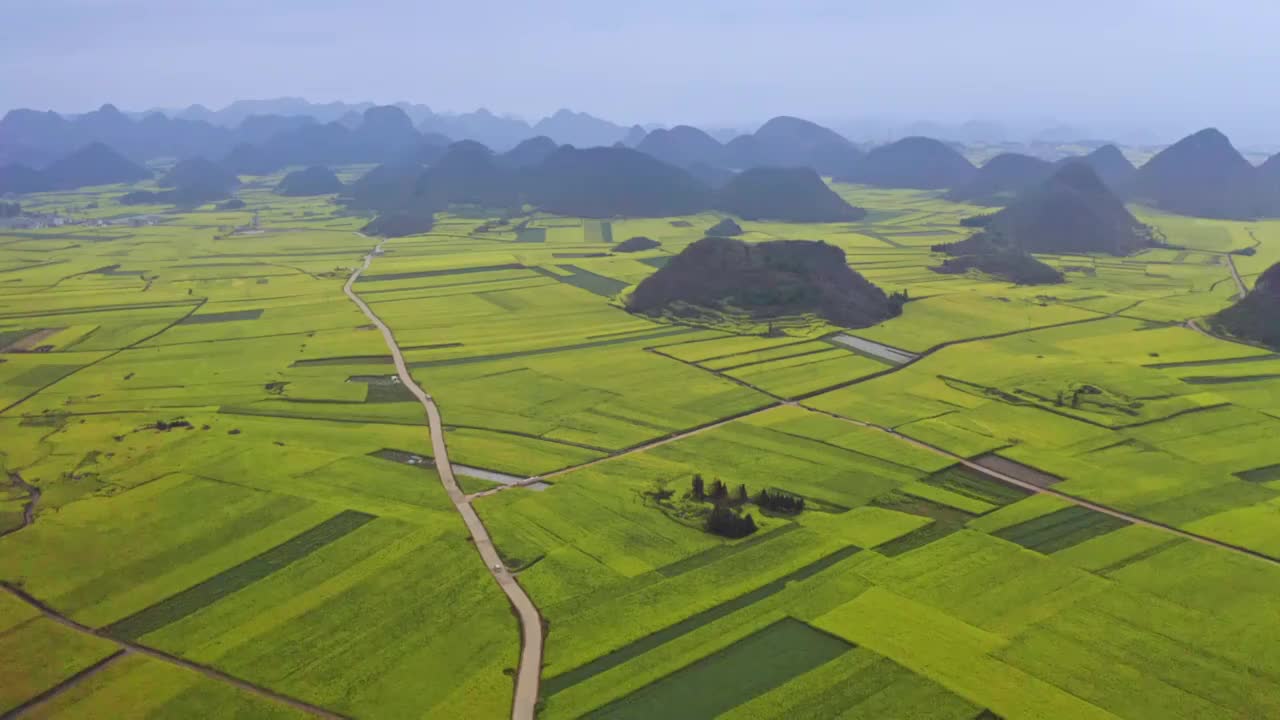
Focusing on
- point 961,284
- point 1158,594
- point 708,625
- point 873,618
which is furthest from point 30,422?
point 961,284

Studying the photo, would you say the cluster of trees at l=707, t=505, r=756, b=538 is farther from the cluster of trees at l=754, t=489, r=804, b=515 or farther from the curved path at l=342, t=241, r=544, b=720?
the curved path at l=342, t=241, r=544, b=720

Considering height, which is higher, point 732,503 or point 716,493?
point 716,493

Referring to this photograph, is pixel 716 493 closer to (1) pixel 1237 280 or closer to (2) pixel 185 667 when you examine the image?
(2) pixel 185 667

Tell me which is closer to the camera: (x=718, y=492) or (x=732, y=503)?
(x=732, y=503)


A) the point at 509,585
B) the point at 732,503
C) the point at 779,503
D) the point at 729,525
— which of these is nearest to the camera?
the point at 509,585

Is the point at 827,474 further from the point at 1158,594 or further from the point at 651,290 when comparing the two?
the point at 651,290

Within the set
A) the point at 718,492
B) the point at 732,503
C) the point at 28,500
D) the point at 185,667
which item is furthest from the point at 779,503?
the point at 28,500

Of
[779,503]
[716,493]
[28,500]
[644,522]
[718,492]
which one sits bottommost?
[644,522]

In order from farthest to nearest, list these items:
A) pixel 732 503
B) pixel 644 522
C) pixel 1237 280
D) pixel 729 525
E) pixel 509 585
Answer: pixel 1237 280 < pixel 732 503 < pixel 644 522 < pixel 729 525 < pixel 509 585
